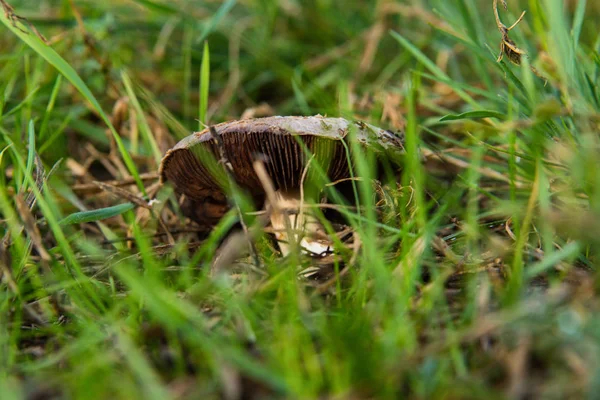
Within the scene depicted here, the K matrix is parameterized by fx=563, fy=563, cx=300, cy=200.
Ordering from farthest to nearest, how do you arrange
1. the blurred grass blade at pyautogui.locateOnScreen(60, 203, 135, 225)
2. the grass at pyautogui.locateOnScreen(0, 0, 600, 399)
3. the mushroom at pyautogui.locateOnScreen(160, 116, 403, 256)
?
1. the blurred grass blade at pyautogui.locateOnScreen(60, 203, 135, 225)
2. the mushroom at pyautogui.locateOnScreen(160, 116, 403, 256)
3. the grass at pyautogui.locateOnScreen(0, 0, 600, 399)

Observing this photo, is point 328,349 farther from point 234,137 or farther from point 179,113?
point 179,113

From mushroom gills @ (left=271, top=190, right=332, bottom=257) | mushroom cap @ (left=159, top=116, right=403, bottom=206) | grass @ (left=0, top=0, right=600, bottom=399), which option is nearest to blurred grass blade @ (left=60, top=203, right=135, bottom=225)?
grass @ (left=0, top=0, right=600, bottom=399)

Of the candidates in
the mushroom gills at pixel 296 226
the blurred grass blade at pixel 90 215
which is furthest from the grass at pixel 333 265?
the mushroom gills at pixel 296 226

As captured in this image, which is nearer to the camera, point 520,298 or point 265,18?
point 520,298

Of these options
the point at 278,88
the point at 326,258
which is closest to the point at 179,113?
the point at 278,88

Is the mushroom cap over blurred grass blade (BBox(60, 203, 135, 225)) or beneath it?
over

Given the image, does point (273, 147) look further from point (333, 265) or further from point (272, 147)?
point (333, 265)

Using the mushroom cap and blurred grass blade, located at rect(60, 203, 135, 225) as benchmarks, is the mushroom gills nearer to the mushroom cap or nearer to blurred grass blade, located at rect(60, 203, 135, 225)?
the mushroom cap

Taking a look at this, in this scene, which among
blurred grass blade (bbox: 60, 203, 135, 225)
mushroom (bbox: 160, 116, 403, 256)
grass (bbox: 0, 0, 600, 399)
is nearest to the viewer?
grass (bbox: 0, 0, 600, 399)
